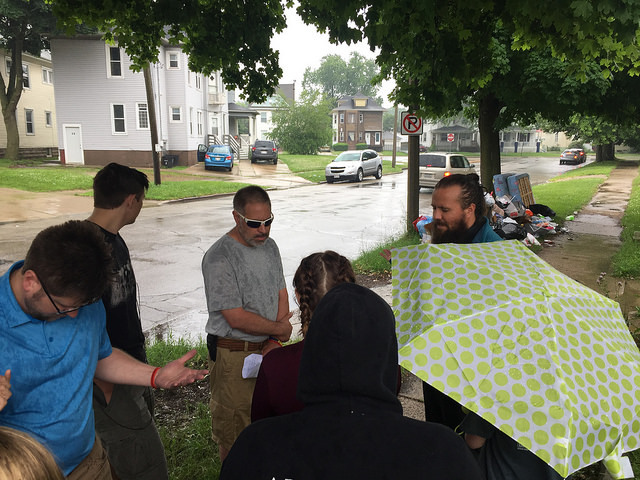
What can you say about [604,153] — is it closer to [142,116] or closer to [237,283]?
[142,116]

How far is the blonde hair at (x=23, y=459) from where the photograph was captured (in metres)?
1.25

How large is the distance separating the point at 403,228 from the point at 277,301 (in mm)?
11548

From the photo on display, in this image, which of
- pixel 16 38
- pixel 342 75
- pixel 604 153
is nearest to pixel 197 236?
pixel 16 38

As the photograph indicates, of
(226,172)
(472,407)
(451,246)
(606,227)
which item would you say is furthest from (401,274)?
(226,172)

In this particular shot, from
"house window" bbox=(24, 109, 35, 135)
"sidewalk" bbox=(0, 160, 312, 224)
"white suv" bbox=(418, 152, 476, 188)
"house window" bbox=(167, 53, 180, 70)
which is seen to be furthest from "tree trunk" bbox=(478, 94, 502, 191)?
"house window" bbox=(24, 109, 35, 135)

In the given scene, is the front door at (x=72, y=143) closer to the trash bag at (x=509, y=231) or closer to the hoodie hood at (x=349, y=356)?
the trash bag at (x=509, y=231)

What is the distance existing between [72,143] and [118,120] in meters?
3.29

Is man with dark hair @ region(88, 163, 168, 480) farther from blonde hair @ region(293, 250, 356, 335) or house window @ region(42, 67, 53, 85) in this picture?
house window @ region(42, 67, 53, 85)

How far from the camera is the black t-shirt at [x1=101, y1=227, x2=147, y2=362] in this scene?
291cm

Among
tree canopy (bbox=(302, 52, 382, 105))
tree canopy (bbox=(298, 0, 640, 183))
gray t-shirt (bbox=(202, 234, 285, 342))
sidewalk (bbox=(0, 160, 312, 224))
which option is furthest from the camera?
tree canopy (bbox=(302, 52, 382, 105))

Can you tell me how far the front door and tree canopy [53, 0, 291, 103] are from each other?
28885 millimetres

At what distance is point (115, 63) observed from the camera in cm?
3180

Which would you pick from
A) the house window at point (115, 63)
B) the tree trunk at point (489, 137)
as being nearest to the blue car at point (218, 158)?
the house window at point (115, 63)

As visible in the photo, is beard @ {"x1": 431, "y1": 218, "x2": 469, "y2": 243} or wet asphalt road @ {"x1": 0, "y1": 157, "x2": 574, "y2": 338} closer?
beard @ {"x1": 431, "y1": 218, "x2": 469, "y2": 243}
